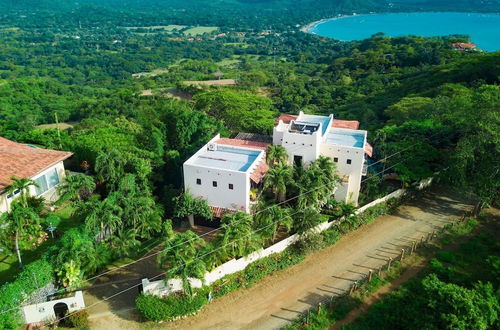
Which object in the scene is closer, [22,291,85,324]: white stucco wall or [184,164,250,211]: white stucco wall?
[22,291,85,324]: white stucco wall

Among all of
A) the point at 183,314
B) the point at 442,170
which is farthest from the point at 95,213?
the point at 442,170

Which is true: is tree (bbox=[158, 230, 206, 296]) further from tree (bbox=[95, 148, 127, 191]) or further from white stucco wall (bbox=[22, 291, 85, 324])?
tree (bbox=[95, 148, 127, 191])

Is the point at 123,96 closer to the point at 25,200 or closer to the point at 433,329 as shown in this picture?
the point at 25,200

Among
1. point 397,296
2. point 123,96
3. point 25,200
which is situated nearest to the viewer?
point 397,296

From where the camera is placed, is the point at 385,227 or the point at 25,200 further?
the point at 385,227

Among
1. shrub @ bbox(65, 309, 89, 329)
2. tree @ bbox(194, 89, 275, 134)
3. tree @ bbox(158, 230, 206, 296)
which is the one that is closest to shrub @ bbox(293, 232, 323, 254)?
tree @ bbox(158, 230, 206, 296)
